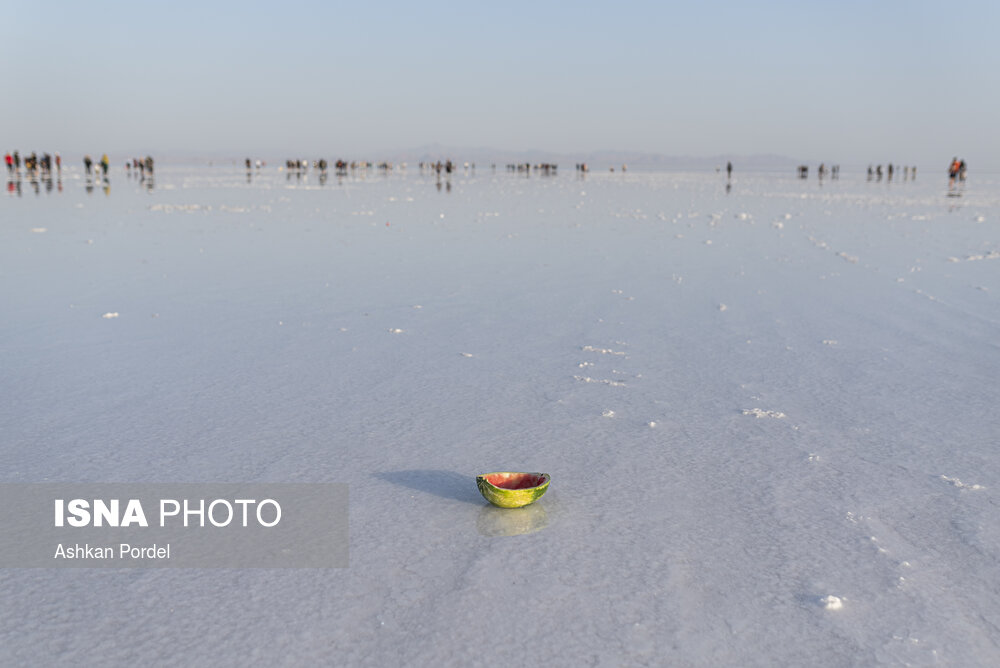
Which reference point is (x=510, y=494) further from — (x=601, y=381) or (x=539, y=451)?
(x=601, y=381)

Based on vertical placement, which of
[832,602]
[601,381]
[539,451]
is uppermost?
[601,381]

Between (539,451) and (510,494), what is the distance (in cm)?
99

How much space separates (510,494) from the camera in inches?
165

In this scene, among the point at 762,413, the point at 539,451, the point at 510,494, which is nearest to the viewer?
the point at 510,494

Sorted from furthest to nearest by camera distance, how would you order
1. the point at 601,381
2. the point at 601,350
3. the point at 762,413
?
the point at 601,350 < the point at 601,381 < the point at 762,413

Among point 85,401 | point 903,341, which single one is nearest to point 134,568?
point 85,401

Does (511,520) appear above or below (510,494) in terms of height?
below

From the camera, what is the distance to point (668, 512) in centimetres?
427

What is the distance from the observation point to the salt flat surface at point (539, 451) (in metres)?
3.23

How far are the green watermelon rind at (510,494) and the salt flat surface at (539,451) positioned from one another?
0.12m

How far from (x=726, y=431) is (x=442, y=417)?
88.0 inches
